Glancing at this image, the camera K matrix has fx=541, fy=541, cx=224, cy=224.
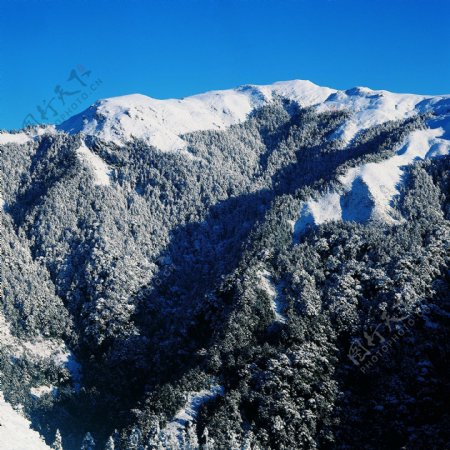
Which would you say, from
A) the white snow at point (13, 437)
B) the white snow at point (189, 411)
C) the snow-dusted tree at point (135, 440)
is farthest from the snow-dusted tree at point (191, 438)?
the white snow at point (13, 437)

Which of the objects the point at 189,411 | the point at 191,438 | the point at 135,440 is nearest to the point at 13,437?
Result: the point at 191,438

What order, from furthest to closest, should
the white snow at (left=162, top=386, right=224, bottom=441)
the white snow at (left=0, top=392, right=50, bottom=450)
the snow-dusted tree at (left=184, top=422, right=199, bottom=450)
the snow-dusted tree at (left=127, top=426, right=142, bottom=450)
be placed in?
the white snow at (left=162, top=386, right=224, bottom=441)
the snow-dusted tree at (left=127, top=426, right=142, bottom=450)
the snow-dusted tree at (left=184, top=422, right=199, bottom=450)
the white snow at (left=0, top=392, right=50, bottom=450)

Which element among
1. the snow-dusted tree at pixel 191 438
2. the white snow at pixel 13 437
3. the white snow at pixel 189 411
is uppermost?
the white snow at pixel 189 411

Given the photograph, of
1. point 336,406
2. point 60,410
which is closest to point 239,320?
point 336,406

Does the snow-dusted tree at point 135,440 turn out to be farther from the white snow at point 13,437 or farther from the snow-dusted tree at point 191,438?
the white snow at point 13,437

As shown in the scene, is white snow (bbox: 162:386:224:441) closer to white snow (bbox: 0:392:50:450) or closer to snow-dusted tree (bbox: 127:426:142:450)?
snow-dusted tree (bbox: 127:426:142:450)

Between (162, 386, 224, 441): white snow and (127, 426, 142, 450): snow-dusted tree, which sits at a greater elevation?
(162, 386, 224, 441): white snow

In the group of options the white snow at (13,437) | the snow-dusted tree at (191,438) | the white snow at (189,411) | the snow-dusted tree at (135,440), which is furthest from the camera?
the white snow at (189,411)

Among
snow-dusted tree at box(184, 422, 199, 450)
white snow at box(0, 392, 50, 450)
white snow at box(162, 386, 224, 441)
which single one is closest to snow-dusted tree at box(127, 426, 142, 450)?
white snow at box(162, 386, 224, 441)

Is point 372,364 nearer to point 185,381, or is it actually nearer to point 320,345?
point 320,345

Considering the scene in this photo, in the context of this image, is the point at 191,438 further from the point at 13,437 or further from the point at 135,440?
the point at 13,437
